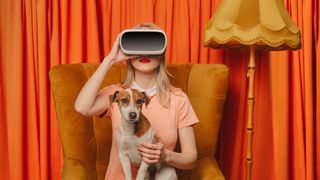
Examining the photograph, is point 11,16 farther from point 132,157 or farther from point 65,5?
point 132,157

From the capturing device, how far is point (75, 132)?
1771 millimetres

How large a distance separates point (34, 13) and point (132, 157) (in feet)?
3.20

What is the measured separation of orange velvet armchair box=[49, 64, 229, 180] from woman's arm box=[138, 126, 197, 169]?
0.54 ft

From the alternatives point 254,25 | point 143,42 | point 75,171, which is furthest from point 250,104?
point 75,171

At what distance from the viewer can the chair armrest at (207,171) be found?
65.2 inches

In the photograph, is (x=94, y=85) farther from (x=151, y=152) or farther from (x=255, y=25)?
(x=255, y=25)

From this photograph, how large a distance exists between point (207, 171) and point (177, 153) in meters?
0.24

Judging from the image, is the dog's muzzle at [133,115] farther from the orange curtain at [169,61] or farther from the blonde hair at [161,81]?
the orange curtain at [169,61]

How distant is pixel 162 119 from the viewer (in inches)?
60.6

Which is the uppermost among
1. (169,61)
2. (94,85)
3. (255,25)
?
(255,25)

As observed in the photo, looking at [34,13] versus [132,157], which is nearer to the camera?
[132,157]

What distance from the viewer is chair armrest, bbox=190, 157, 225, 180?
1657 millimetres

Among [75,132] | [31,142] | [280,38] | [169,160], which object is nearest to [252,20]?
[280,38]

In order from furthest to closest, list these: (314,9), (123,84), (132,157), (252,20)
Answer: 1. (314,9)
2. (252,20)
3. (123,84)
4. (132,157)
